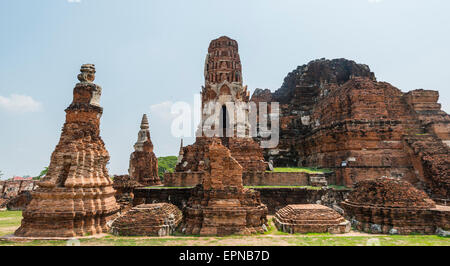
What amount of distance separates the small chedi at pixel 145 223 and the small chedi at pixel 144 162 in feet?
44.3

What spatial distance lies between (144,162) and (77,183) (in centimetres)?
1432

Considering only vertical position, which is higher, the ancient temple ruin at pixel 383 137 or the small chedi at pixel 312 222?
the ancient temple ruin at pixel 383 137

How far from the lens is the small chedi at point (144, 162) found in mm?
24703

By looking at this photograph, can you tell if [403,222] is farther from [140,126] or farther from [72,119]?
[140,126]

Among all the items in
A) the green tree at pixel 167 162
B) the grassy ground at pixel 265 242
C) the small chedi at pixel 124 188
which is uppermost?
the green tree at pixel 167 162

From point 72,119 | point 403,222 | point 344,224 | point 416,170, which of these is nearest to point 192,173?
point 72,119

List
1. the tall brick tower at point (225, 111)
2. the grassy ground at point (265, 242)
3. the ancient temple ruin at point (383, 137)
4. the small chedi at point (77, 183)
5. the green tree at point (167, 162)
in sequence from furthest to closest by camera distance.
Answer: the green tree at point (167, 162), the tall brick tower at point (225, 111), the ancient temple ruin at point (383, 137), the small chedi at point (77, 183), the grassy ground at point (265, 242)

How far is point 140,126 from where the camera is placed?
26.4 m

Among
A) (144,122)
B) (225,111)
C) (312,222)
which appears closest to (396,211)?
(312,222)

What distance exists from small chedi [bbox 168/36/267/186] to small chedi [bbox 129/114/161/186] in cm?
604

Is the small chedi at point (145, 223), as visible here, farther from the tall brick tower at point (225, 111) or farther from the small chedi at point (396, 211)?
the small chedi at point (396, 211)

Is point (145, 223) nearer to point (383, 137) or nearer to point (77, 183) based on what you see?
point (77, 183)

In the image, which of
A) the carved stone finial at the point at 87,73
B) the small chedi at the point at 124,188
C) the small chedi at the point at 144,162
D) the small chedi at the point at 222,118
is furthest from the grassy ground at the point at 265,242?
the small chedi at the point at 144,162

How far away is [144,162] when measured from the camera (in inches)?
992
